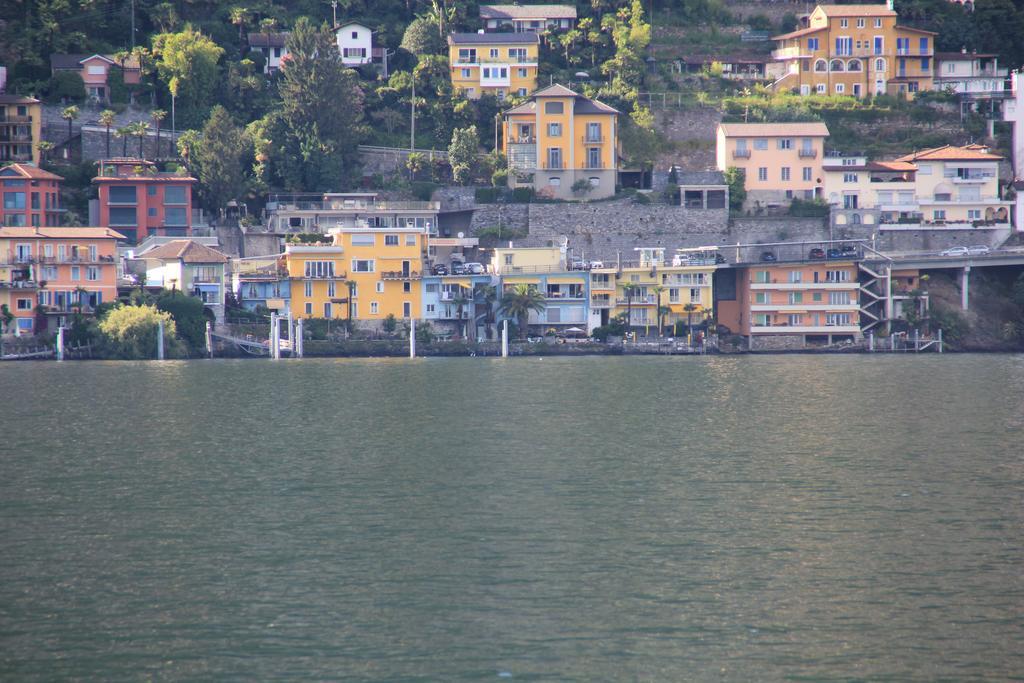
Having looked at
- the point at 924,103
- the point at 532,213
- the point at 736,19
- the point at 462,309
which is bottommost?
the point at 462,309

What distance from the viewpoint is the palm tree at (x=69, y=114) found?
8200 centimetres

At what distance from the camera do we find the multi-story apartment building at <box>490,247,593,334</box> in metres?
75.1

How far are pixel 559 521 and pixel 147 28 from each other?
74764 millimetres

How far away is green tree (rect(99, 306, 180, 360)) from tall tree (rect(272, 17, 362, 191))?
55.9 feet

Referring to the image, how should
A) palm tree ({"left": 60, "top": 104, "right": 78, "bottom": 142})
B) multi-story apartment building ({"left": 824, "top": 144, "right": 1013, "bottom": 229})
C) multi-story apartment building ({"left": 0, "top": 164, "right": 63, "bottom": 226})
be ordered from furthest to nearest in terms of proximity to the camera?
multi-story apartment building ({"left": 824, "top": 144, "right": 1013, "bottom": 229})
palm tree ({"left": 60, "top": 104, "right": 78, "bottom": 142})
multi-story apartment building ({"left": 0, "top": 164, "right": 63, "bottom": 226})

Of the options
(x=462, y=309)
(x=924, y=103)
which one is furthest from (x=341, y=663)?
(x=924, y=103)

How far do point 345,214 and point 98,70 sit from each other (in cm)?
1988

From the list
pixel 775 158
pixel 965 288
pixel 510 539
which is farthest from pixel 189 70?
pixel 510 539

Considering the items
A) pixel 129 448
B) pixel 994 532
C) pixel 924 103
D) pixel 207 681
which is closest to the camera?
pixel 207 681

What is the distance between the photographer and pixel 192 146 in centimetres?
8094

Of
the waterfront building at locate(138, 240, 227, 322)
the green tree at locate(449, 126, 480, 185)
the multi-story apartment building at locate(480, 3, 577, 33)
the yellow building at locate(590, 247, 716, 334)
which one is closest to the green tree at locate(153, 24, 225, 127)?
the green tree at locate(449, 126, 480, 185)

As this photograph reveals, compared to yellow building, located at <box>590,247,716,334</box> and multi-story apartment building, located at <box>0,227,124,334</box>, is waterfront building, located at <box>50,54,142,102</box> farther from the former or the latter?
yellow building, located at <box>590,247,716,334</box>

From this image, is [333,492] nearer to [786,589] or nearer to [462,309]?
[786,589]

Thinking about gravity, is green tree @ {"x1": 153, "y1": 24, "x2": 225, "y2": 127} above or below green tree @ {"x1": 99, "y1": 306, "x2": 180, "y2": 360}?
above
